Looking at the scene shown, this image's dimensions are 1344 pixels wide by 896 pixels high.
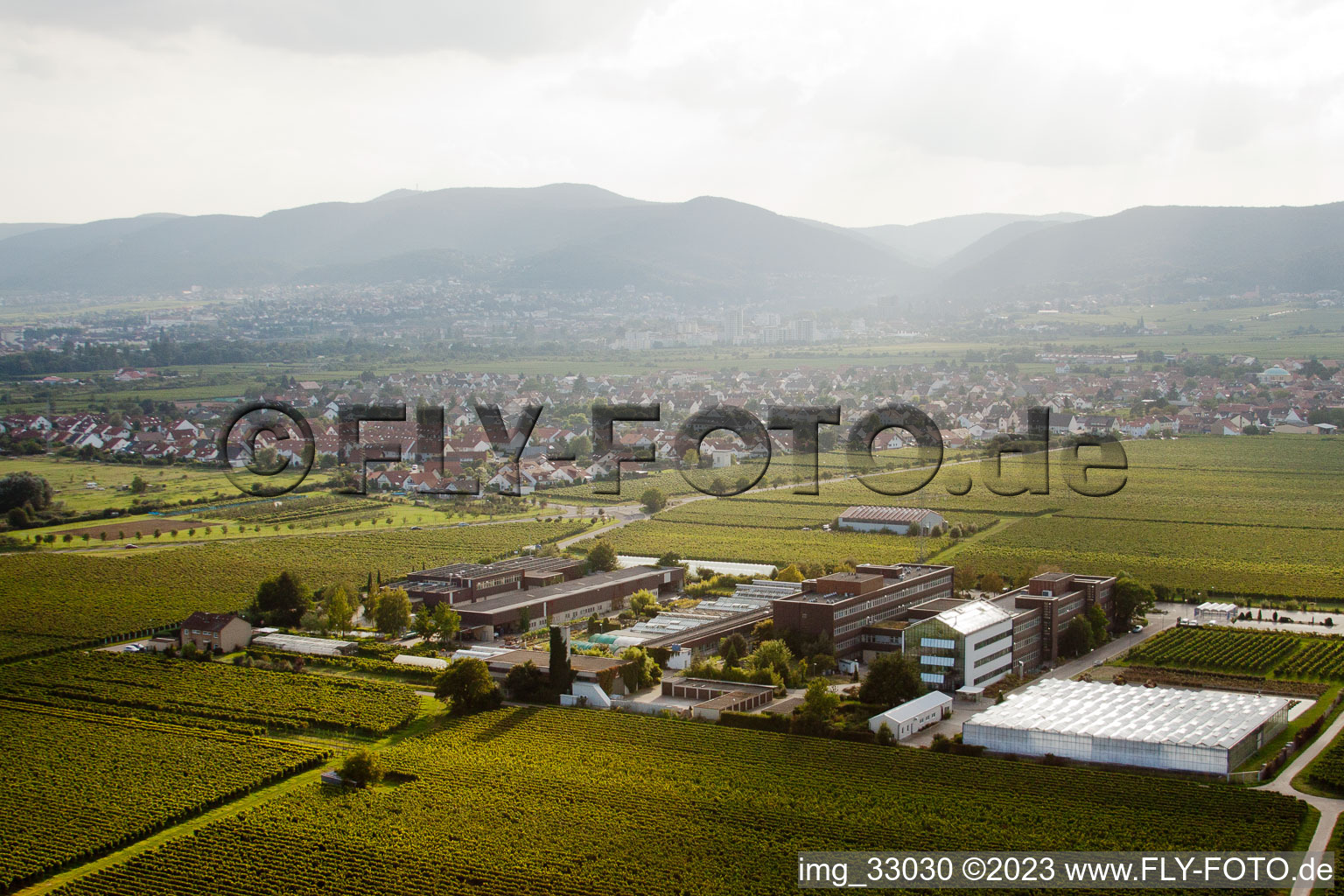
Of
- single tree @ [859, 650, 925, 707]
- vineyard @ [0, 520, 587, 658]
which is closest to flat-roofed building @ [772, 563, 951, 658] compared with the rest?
single tree @ [859, 650, 925, 707]

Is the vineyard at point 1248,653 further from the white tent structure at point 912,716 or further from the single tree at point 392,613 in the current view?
the single tree at point 392,613

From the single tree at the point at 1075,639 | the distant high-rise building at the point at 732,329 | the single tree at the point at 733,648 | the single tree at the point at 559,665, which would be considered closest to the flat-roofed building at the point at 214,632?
the single tree at the point at 559,665

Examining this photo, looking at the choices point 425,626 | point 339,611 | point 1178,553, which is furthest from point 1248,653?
point 339,611

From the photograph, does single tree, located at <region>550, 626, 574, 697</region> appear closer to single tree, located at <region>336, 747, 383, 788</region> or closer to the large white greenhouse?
single tree, located at <region>336, 747, 383, 788</region>

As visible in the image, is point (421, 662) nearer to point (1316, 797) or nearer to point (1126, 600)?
point (1126, 600)

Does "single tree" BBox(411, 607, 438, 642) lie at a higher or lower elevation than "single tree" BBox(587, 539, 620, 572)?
lower

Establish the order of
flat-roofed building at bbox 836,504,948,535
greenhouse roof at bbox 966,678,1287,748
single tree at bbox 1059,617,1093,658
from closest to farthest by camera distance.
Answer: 1. greenhouse roof at bbox 966,678,1287,748
2. single tree at bbox 1059,617,1093,658
3. flat-roofed building at bbox 836,504,948,535

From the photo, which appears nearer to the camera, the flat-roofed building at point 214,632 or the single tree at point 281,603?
the flat-roofed building at point 214,632
